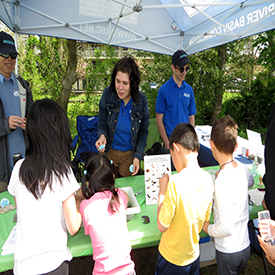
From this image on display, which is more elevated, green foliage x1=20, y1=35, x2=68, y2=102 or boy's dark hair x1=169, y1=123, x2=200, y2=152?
green foliage x1=20, y1=35, x2=68, y2=102

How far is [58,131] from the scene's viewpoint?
46.4 inches

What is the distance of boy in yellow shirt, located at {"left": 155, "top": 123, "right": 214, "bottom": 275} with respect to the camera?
4.18 feet

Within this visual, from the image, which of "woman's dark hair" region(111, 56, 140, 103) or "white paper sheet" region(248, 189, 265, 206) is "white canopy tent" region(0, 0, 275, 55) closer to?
"woman's dark hair" region(111, 56, 140, 103)

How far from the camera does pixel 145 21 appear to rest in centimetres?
400

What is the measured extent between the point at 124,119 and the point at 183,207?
4.22 ft

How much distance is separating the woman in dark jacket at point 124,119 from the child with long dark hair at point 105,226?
0.84 meters

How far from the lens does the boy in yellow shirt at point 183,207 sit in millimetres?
1273

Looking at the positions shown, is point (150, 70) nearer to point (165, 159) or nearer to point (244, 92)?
point (244, 92)

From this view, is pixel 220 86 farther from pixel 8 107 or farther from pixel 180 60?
pixel 8 107

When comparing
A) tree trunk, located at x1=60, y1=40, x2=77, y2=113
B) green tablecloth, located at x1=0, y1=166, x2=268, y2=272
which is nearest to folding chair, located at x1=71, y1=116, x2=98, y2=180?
green tablecloth, located at x1=0, y1=166, x2=268, y2=272

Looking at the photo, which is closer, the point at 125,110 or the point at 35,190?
the point at 35,190

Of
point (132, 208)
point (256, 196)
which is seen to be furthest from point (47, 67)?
point (256, 196)

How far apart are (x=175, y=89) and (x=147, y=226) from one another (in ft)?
6.18

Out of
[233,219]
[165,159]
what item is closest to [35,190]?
[165,159]
